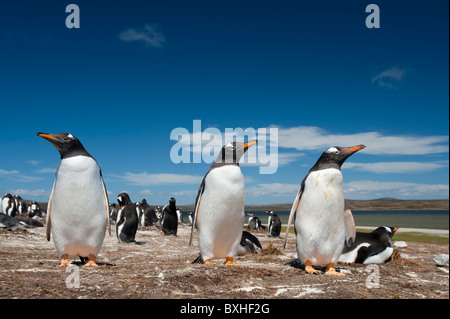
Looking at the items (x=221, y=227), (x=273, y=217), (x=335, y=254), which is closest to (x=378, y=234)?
(x=335, y=254)

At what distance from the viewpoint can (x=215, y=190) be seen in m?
6.07

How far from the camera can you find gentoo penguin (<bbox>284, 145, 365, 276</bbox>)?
236 inches

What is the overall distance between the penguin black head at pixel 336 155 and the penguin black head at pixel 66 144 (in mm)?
3968

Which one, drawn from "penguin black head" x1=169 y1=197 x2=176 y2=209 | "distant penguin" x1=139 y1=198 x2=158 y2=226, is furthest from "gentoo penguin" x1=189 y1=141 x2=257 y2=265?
"distant penguin" x1=139 y1=198 x2=158 y2=226

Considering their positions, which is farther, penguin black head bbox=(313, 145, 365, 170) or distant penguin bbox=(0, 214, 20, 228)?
distant penguin bbox=(0, 214, 20, 228)

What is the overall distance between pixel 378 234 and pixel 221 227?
5.52 metres

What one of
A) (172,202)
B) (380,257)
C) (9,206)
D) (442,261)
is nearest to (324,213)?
(380,257)

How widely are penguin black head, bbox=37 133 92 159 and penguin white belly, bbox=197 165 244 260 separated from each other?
214cm

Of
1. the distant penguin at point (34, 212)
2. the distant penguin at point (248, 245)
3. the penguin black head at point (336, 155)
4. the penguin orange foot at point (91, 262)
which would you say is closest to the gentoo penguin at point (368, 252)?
the distant penguin at point (248, 245)

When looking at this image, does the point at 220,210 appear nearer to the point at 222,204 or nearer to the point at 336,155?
the point at 222,204

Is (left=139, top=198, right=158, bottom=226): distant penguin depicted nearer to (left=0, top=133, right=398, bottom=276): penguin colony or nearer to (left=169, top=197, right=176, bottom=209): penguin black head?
(left=169, top=197, right=176, bottom=209): penguin black head

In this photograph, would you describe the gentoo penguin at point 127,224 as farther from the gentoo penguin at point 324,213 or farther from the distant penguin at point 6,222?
the gentoo penguin at point 324,213

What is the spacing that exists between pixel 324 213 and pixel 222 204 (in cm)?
168

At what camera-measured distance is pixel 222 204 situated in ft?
19.9
